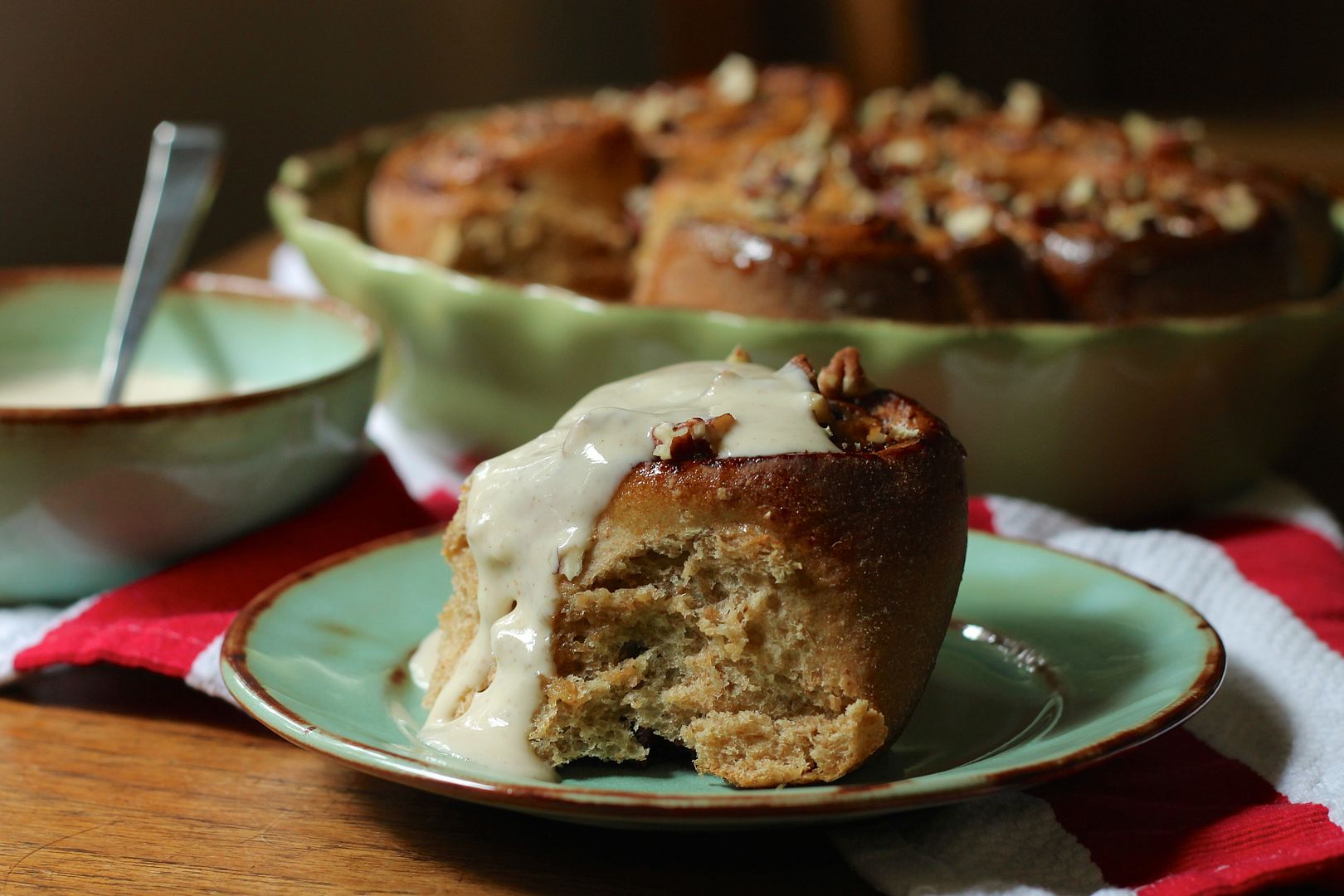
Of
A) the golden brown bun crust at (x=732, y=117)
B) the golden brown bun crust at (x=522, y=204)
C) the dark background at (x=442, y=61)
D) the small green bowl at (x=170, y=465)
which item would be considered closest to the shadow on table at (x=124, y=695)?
the small green bowl at (x=170, y=465)

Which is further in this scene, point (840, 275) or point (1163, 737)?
point (840, 275)

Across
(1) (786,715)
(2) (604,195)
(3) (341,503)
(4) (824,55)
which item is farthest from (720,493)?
(4) (824,55)

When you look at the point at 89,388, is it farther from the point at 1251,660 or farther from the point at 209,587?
the point at 1251,660

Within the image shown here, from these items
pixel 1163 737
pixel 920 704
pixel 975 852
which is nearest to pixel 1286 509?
pixel 1163 737

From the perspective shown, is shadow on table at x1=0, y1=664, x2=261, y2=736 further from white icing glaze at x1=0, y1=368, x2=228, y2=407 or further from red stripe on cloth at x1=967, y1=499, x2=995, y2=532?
red stripe on cloth at x1=967, y1=499, x2=995, y2=532

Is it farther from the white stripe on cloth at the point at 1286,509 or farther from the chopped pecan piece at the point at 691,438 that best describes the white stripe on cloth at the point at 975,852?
the white stripe on cloth at the point at 1286,509

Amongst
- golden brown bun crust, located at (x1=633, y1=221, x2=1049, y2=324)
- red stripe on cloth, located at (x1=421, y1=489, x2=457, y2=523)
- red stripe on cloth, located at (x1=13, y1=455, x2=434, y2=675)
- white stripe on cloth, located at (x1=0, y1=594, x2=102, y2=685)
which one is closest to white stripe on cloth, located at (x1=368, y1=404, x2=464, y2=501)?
red stripe on cloth, located at (x1=421, y1=489, x2=457, y2=523)
